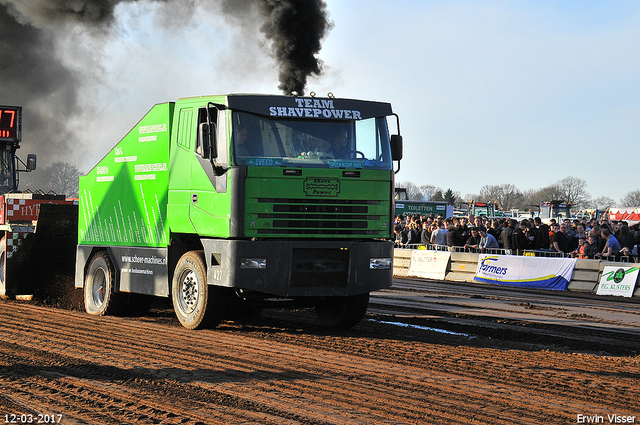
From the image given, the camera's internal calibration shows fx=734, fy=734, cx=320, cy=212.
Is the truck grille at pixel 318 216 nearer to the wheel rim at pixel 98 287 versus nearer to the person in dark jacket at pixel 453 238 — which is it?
the wheel rim at pixel 98 287

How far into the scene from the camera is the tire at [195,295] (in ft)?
32.7

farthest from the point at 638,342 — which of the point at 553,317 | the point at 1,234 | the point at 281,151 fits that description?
the point at 1,234

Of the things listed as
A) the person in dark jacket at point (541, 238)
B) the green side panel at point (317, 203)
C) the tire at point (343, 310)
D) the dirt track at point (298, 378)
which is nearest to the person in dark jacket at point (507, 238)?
the person in dark jacket at point (541, 238)

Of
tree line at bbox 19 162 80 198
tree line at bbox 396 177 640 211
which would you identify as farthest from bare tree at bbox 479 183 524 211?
tree line at bbox 19 162 80 198

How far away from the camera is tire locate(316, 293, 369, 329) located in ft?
→ 35.0

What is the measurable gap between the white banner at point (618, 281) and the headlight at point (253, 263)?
11.4 meters

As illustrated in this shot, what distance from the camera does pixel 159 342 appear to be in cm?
900

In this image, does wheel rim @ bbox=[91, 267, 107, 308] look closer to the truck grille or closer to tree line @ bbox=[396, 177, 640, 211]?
the truck grille

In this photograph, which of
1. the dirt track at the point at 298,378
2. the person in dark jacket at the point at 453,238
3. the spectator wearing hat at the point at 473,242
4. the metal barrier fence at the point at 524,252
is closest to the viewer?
the dirt track at the point at 298,378

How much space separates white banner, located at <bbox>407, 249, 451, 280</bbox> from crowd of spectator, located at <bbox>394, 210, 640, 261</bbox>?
0.39m

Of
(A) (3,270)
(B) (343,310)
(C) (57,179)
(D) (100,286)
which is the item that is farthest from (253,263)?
(C) (57,179)

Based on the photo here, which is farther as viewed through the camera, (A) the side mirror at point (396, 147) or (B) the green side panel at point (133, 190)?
(B) the green side panel at point (133, 190)

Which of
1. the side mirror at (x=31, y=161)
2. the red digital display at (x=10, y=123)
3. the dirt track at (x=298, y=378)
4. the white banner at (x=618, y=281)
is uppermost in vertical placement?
the red digital display at (x=10, y=123)

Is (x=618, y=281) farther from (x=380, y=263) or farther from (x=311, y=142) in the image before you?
(x=311, y=142)
